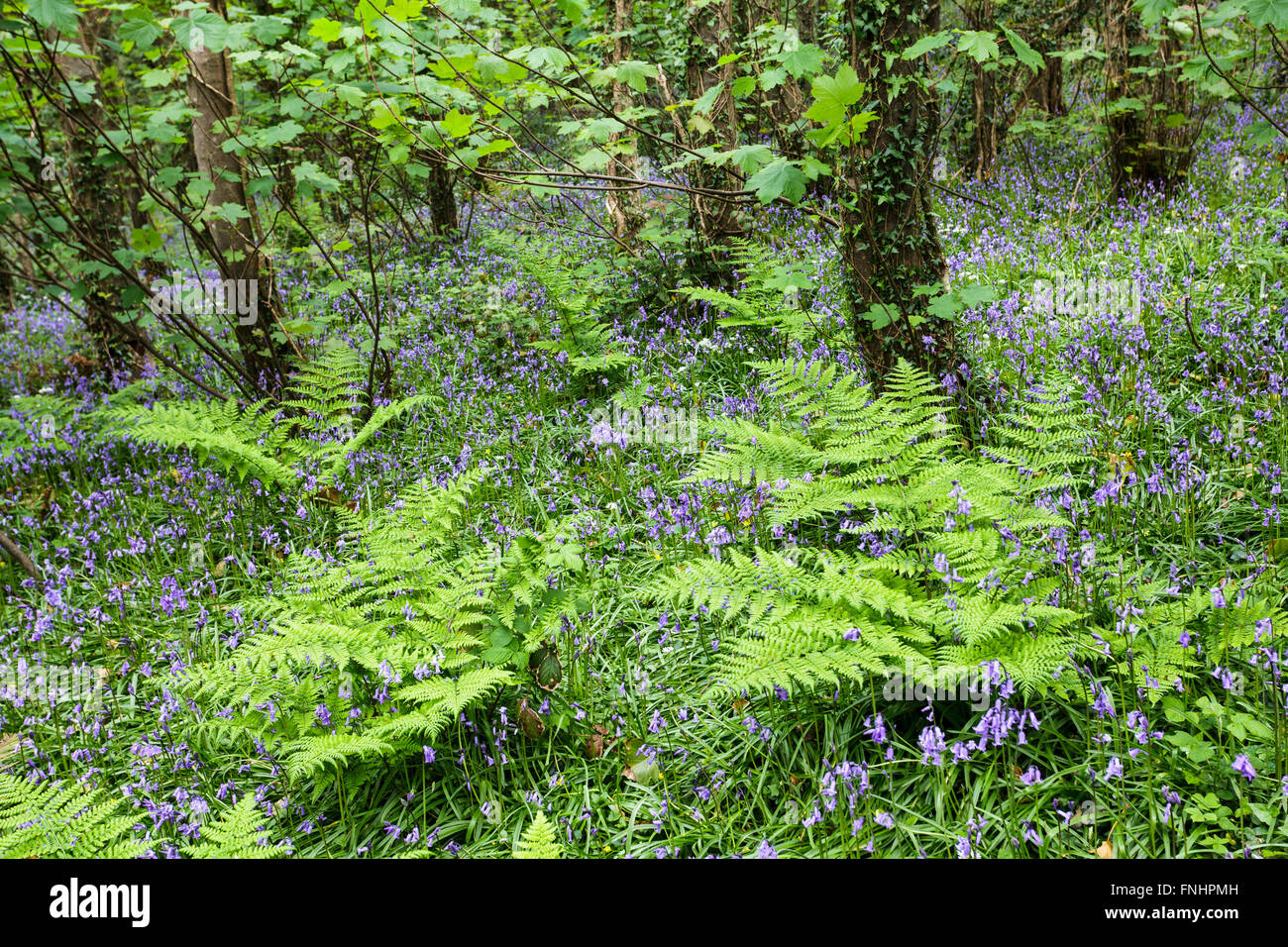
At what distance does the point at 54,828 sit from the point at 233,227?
4.02 metres

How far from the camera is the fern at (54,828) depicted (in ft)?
7.49

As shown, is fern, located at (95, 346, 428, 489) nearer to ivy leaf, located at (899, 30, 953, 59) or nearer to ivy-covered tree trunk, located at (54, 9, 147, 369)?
ivy-covered tree trunk, located at (54, 9, 147, 369)

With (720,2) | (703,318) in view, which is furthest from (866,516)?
(720,2)

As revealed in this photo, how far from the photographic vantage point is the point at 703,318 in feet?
19.7

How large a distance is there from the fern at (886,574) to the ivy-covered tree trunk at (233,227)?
3.70m

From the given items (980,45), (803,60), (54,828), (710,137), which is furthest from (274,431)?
(980,45)

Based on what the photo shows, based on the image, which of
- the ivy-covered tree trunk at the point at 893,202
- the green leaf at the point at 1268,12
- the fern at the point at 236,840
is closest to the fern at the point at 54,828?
the fern at the point at 236,840

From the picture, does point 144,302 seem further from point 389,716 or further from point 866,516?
point 866,516

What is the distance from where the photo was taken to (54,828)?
2.37 m

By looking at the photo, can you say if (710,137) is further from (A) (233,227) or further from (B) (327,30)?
(A) (233,227)

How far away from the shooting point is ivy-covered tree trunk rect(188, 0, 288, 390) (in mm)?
5062

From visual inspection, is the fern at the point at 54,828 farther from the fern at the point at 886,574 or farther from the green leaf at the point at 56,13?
the green leaf at the point at 56,13

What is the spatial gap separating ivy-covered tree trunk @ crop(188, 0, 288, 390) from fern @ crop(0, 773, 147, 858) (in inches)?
141
